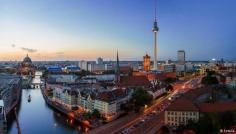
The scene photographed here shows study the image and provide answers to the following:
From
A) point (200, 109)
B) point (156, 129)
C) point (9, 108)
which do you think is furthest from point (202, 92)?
point (9, 108)

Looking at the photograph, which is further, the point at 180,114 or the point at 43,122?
the point at 43,122

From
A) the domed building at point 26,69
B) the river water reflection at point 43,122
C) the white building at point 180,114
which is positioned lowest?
the river water reflection at point 43,122

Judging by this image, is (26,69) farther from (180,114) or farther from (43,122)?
(180,114)

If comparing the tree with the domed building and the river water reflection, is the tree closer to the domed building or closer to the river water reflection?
the river water reflection

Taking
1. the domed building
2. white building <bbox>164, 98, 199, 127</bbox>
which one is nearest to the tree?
white building <bbox>164, 98, 199, 127</bbox>

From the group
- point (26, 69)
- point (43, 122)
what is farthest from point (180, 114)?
point (26, 69)

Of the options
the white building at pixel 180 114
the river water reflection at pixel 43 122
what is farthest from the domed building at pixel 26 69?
the white building at pixel 180 114

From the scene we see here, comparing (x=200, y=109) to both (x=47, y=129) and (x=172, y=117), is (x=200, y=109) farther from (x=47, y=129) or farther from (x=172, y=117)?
(x=47, y=129)

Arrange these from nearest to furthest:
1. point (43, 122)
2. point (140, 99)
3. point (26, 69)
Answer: point (43, 122) → point (140, 99) → point (26, 69)

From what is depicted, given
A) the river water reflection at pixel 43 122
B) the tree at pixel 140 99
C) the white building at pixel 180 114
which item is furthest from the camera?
the tree at pixel 140 99

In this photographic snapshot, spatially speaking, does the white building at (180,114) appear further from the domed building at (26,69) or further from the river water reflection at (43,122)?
the domed building at (26,69)
